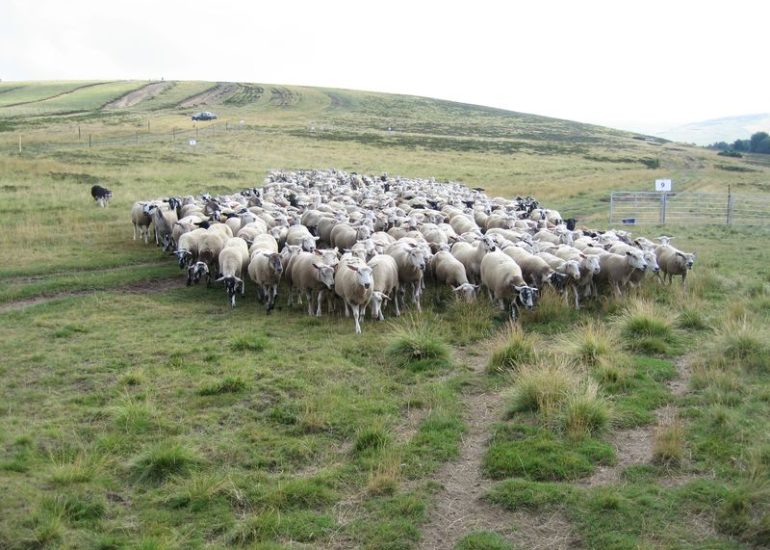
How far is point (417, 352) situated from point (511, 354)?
1571 mm

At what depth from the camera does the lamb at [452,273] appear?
585 inches

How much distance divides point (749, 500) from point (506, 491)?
233cm

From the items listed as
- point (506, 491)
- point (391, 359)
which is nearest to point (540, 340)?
point (391, 359)

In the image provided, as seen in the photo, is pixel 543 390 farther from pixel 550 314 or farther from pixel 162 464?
pixel 550 314

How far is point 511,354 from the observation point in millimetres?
11008

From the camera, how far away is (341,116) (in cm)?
11231

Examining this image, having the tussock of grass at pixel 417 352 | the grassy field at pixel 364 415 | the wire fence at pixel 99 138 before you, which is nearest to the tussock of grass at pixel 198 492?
the grassy field at pixel 364 415

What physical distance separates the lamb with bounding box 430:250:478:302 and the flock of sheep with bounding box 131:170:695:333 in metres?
0.02

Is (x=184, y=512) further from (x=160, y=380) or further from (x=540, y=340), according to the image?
(x=540, y=340)

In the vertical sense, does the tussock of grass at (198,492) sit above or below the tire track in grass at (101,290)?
below

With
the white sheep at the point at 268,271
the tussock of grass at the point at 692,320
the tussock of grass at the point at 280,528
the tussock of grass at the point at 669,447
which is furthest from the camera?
the white sheep at the point at 268,271

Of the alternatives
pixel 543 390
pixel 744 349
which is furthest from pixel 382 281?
pixel 744 349

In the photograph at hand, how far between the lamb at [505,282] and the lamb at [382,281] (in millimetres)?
2077

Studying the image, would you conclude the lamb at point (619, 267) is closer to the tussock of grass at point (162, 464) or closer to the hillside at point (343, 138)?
the tussock of grass at point (162, 464)
